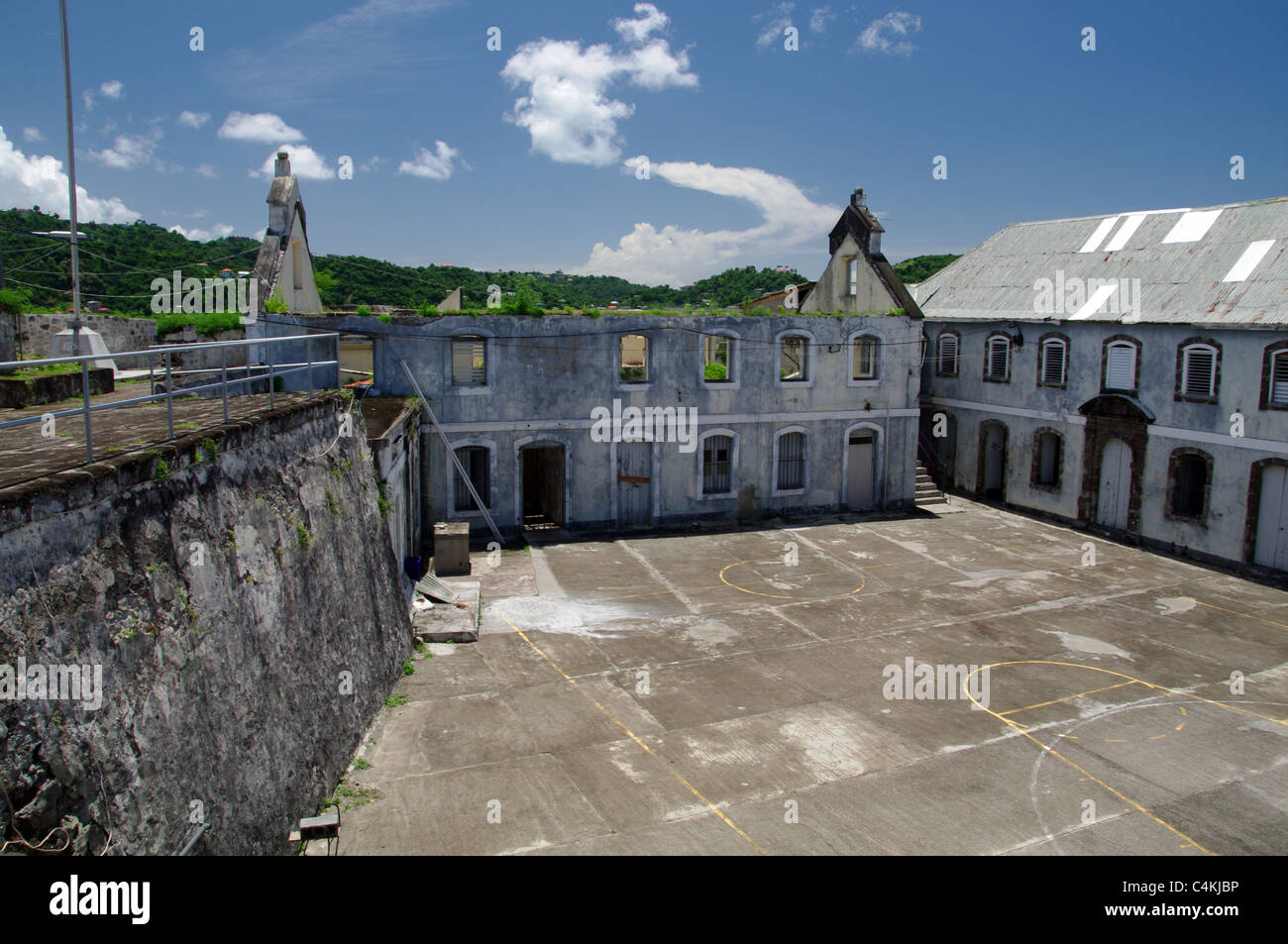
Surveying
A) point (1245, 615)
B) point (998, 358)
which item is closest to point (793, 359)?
point (998, 358)

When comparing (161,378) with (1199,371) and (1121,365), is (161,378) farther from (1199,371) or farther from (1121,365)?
(1199,371)

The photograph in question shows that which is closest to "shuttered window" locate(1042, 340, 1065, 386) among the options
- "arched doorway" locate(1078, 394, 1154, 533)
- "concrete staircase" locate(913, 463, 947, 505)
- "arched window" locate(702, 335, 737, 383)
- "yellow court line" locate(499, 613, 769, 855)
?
"arched doorway" locate(1078, 394, 1154, 533)

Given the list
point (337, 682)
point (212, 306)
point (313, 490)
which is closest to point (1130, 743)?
point (337, 682)

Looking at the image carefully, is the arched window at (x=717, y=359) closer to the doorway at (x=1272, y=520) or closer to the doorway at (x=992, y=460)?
the doorway at (x=992, y=460)

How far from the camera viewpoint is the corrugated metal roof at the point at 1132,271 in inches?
886

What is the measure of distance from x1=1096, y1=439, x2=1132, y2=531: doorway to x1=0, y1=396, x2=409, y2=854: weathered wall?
2219 centimetres

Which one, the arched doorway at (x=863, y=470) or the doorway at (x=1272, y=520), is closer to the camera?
the doorway at (x=1272, y=520)

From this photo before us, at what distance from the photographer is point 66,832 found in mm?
5609

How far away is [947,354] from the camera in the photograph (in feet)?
104

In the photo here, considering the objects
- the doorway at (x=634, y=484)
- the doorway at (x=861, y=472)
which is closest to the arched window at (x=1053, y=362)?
the doorway at (x=861, y=472)

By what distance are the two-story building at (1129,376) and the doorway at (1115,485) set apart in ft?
0.14

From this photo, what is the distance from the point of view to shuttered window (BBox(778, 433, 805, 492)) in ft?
89.4

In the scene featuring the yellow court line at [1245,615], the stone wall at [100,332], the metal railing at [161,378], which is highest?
the stone wall at [100,332]

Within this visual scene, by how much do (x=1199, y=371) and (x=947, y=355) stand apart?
379 inches
